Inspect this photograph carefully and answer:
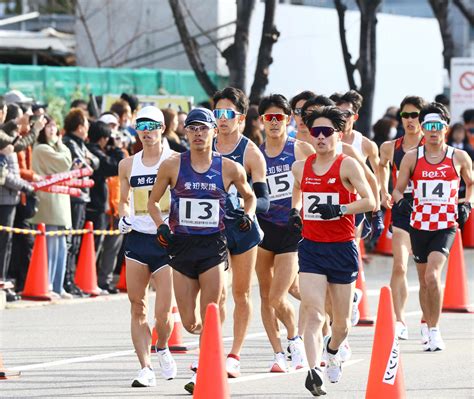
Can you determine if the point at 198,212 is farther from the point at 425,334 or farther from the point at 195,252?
the point at 425,334

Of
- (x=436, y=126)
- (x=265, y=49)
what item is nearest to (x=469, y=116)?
(x=265, y=49)

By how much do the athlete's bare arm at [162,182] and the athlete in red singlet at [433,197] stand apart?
321 cm

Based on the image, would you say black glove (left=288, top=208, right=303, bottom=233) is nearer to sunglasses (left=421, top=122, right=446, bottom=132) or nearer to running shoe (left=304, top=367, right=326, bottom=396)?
running shoe (left=304, top=367, right=326, bottom=396)

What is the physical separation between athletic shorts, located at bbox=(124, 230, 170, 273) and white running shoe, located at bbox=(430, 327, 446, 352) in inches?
121

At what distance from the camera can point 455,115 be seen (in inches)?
1064

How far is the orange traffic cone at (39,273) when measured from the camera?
16.0m

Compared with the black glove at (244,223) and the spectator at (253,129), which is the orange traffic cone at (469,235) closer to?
the spectator at (253,129)

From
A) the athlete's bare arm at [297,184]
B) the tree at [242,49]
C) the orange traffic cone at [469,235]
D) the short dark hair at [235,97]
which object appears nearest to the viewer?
the athlete's bare arm at [297,184]

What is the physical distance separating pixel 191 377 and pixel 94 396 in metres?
1.13

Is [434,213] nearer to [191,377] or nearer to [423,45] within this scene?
[191,377]

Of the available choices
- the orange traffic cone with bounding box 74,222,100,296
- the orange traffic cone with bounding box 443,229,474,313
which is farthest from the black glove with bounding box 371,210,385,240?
the orange traffic cone with bounding box 74,222,100,296

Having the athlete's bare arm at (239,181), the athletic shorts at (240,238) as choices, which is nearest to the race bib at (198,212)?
the athlete's bare arm at (239,181)

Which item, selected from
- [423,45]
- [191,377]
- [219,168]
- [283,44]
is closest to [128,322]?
[191,377]

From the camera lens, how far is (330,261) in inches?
414
